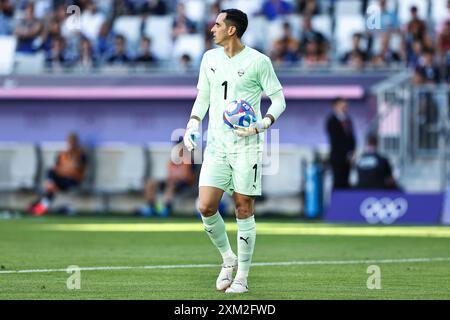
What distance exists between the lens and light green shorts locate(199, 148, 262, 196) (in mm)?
12320

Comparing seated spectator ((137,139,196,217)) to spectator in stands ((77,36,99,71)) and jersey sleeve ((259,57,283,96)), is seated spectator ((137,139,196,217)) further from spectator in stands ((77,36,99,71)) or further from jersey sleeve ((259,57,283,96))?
jersey sleeve ((259,57,283,96))

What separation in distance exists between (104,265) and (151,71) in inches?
681

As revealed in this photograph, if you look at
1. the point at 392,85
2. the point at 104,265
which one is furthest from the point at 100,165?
the point at 104,265

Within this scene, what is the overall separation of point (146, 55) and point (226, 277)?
2034cm

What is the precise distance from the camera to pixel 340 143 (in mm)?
27734

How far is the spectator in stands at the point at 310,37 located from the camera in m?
31.2

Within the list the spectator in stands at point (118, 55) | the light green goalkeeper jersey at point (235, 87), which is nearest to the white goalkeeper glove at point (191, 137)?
the light green goalkeeper jersey at point (235, 87)

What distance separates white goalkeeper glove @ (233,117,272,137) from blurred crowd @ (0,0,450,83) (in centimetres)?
1719

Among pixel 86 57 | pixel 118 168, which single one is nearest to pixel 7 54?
pixel 86 57

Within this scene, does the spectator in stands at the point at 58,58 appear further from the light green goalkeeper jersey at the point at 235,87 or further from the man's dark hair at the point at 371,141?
the light green goalkeeper jersey at the point at 235,87

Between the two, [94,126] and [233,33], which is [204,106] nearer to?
[233,33]

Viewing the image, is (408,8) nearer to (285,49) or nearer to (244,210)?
(285,49)

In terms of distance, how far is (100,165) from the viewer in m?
32.5

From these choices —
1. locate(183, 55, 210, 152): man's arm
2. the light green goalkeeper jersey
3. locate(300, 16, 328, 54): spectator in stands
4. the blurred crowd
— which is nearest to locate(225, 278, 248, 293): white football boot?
the light green goalkeeper jersey
